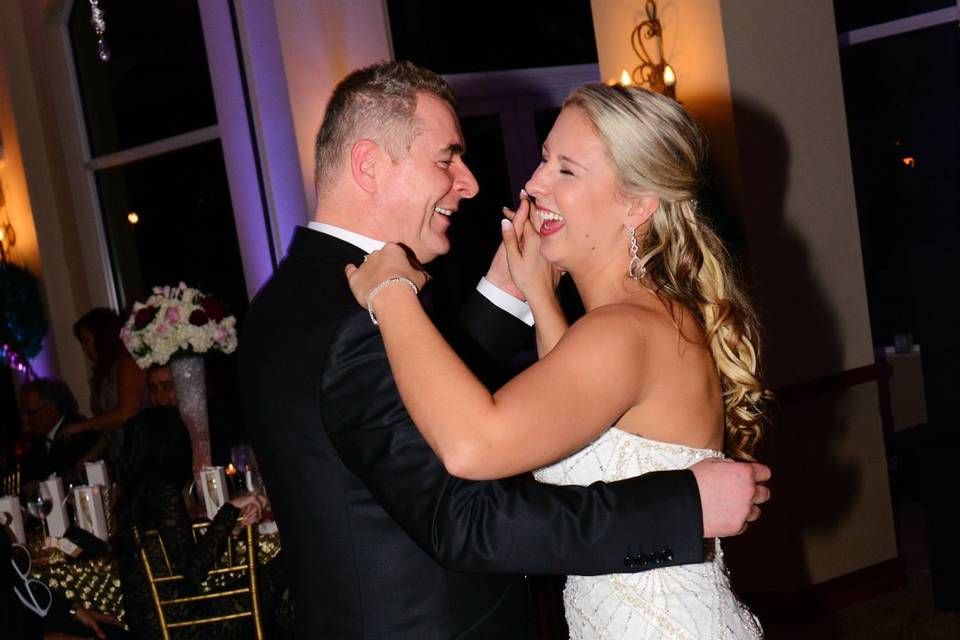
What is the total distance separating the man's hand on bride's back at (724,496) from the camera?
1658 mm

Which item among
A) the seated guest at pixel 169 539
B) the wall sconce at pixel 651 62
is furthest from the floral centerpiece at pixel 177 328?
the wall sconce at pixel 651 62

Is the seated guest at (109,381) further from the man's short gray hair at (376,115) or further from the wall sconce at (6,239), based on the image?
the man's short gray hair at (376,115)

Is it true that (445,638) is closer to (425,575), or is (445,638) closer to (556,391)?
(425,575)

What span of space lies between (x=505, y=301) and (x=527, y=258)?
0.18 m

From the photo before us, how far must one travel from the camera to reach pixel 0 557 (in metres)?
2.61

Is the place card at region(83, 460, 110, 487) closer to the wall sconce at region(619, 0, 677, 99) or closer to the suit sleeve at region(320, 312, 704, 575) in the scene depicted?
the wall sconce at region(619, 0, 677, 99)

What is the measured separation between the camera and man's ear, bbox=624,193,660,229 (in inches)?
74.8

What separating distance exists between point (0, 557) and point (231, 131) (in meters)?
4.56

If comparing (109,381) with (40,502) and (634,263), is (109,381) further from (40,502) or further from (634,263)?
(634,263)

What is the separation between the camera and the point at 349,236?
1.90m

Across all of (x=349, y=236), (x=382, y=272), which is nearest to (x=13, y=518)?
(x=349, y=236)

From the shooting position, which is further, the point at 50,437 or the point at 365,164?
the point at 50,437

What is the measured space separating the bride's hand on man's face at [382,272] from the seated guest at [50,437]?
4147 millimetres

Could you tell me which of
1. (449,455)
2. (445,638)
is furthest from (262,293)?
(445,638)
